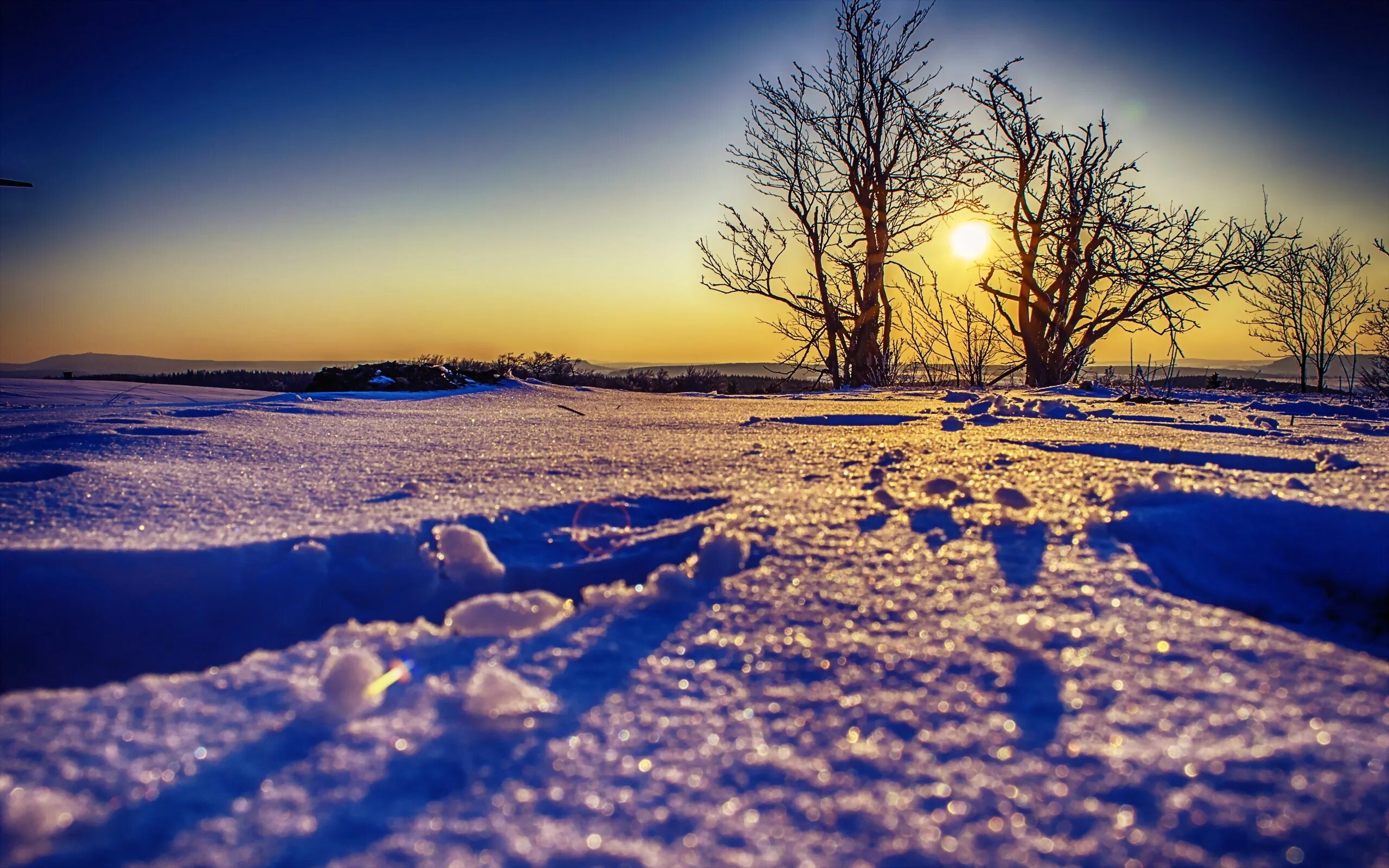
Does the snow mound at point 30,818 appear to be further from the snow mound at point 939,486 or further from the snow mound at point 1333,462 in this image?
the snow mound at point 1333,462

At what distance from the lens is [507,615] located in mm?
732

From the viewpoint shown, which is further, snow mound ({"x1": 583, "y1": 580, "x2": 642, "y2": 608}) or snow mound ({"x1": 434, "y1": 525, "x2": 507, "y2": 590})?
snow mound ({"x1": 434, "y1": 525, "x2": 507, "y2": 590})

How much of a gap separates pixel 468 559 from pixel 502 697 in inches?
15.1

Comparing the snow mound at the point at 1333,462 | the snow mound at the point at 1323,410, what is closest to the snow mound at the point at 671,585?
the snow mound at the point at 1333,462

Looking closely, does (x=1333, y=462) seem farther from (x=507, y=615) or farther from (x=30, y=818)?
(x=30, y=818)

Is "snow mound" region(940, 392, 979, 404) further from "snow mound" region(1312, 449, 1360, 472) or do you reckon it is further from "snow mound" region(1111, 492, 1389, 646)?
"snow mound" region(1111, 492, 1389, 646)

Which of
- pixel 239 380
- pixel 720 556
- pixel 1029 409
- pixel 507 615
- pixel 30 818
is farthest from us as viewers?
pixel 239 380

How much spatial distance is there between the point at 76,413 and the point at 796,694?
2.72m

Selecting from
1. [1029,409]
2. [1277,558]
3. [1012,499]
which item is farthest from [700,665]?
[1029,409]

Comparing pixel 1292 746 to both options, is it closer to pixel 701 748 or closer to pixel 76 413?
pixel 701 748

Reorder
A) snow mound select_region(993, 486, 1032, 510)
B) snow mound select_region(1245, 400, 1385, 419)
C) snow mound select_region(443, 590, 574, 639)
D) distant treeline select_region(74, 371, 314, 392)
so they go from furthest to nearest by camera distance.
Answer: distant treeline select_region(74, 371, 314, 392) → snow mound select_region(1245, 400, 1385, 419) → snow mound select_region(993, 486, 1032, 510) → snow mound select_region(443, 590, 574, 639)

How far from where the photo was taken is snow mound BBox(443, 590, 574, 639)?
0.71m

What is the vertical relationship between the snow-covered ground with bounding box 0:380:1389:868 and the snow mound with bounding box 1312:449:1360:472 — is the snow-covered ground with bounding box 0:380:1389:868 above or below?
below

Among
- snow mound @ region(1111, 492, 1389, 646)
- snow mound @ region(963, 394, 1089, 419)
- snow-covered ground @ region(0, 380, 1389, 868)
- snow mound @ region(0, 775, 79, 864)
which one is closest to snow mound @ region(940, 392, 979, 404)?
snow mound @ region(963, 394, 1089, 419)
